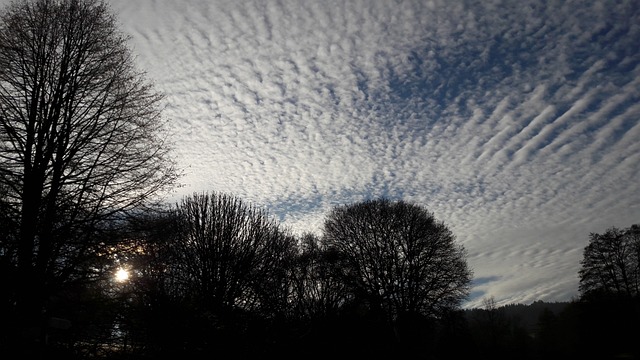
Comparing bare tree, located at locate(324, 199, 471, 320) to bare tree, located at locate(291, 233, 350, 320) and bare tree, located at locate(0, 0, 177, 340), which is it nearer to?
bare tree, located at locate(291, 233, 350, 320)

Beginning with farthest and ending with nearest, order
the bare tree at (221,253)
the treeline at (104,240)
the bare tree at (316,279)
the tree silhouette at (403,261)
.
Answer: the tree silhouette at (403,261) < the bare tree at (316,279) < the bare tree at (221,253) < the treeline at (104,240)

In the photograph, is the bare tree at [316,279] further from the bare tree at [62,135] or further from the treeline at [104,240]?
the bare tree at [62,135]

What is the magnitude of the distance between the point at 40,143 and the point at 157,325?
6.13 meters

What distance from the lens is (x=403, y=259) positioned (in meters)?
34.7

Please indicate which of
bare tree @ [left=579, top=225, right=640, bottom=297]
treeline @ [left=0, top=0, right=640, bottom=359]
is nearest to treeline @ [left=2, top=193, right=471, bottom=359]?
treeline @ [left=0, top=0, right=640, bottom=359]

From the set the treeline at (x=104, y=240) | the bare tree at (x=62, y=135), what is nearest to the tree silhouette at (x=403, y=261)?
the treeline at (x=104, y=240)

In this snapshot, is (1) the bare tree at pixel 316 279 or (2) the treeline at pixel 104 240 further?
(1) the bare tree at pixel 316 279

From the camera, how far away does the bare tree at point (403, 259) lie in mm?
33719

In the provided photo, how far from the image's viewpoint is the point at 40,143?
28.8 ft

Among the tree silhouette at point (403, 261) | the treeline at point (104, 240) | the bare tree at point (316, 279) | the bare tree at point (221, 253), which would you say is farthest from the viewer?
the tree silhouette at point (403, 261)

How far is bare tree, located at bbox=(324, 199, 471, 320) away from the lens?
33719mm

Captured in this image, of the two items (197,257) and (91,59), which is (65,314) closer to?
(91,59)

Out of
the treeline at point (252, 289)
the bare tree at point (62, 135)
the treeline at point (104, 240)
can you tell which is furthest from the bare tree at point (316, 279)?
the bare tree at point (62, 135)

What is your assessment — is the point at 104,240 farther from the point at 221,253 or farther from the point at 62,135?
the point at 221,253
